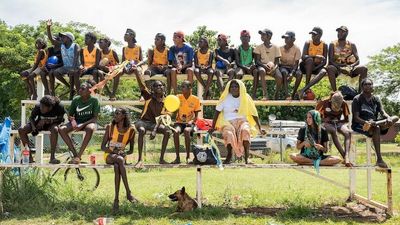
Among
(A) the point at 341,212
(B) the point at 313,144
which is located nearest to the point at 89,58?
(B) the point at 313,144

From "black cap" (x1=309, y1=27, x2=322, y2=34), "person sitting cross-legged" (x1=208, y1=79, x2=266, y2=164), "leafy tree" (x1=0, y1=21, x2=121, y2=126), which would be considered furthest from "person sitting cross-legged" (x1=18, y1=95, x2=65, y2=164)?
"leafy tree" (x1=0, y1=21, x2=121, y2=126)

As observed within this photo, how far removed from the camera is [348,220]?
8430mm

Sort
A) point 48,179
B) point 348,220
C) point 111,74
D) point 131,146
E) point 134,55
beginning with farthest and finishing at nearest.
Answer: point 134,55, point 111,74, point 48,179, point 131,146, point 348,220

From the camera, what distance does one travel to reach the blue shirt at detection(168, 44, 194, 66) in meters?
10.7

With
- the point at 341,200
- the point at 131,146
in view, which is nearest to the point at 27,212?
the point at 131,146

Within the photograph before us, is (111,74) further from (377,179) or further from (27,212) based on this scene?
(377,179)

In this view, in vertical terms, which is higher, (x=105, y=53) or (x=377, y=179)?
(x=105, y=53)

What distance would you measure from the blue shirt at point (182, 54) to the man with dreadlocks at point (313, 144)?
122 inches

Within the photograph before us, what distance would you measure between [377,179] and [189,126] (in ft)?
28.1

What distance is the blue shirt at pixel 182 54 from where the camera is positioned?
35.1 ft

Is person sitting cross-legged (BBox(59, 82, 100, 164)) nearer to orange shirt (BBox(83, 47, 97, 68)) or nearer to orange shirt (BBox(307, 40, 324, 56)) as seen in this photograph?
orange shirt (BBox(83, 47, 97, 68))

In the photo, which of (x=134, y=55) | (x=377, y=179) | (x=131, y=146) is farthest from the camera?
(x=377, y=179)

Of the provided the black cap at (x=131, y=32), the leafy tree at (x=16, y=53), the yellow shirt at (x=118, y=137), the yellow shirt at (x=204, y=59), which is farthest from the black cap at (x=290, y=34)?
the leafy tree at (x=16, y=53)

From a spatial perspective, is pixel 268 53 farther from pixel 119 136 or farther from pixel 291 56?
pixel 119 136
